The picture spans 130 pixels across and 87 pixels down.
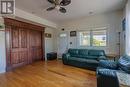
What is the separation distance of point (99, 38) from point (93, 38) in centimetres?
33

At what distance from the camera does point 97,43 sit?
5.53 m

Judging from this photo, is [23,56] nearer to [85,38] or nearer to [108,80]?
[85,38]

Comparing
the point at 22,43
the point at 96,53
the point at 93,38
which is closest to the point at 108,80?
the point at 96,53

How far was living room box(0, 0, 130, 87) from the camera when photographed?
10.8 feet

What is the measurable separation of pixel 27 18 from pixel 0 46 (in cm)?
163

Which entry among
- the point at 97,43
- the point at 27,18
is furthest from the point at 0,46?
the point at 97,43

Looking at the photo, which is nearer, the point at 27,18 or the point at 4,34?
the point at 4,34

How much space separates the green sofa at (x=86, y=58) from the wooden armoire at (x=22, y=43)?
1.94m

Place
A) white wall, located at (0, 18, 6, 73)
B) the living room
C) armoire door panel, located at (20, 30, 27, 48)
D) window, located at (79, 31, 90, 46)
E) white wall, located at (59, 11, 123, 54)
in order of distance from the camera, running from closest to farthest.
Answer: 1. the living room
2. white wall, located at (0, 18, 6, 73)
3. white wall, located at (59, 11, 123, 54)
4. armoire door panel, located at (20, 30, 27, 48)
5. window, located at (79, 31, 90, 46)

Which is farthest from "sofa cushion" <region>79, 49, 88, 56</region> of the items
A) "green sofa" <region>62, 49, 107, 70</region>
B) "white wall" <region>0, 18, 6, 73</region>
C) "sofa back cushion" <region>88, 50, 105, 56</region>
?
"white wall" <region>0, 18, 6, 73</region>

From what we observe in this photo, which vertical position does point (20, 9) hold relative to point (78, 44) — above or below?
above

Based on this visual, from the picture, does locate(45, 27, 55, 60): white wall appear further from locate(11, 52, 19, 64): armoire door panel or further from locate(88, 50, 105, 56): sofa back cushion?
locate(88, 50, 105, 56): sofa back cushion

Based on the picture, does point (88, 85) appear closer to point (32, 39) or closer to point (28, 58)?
point (28, 58)

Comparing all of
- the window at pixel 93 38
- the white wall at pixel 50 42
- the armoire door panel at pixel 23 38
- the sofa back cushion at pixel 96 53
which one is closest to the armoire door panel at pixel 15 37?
the armoire door panel at pixel 23 38
